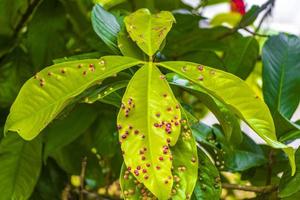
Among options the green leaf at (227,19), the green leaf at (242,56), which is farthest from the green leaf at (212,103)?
the green leaf at (227,19)

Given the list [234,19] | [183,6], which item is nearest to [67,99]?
[183,6]

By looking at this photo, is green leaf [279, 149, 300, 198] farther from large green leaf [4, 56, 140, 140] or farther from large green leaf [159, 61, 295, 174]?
large green leaf [4, 56, 140, 140]

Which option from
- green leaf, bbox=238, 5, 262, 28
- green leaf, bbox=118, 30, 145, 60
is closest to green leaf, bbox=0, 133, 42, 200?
green leaf, bbox=118, 30, 145, 60

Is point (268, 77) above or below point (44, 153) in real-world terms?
above

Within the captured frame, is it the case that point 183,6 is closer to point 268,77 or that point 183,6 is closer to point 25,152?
point 268,77

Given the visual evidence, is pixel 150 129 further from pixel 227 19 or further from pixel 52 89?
pixel 227 19

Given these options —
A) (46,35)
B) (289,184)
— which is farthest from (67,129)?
(289,184)
